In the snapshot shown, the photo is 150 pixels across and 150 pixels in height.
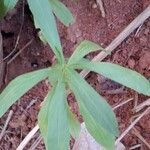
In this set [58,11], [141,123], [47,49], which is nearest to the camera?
[58,11]

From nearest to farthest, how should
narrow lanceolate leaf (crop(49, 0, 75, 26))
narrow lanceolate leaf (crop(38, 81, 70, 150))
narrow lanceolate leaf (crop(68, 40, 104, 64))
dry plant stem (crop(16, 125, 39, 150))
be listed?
1. narrow lanceolate leaf (crop(38, 81, 70, 150))
2. narrow lanceolate leaf (crop(68, 40, 104, 64))
3. narrow lanceolate leaf (crop(49, 0, 75, 26))
4. dry plant stem (crop(16, 125, 39, 150))

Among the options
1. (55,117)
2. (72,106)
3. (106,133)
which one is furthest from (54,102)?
(72,106)

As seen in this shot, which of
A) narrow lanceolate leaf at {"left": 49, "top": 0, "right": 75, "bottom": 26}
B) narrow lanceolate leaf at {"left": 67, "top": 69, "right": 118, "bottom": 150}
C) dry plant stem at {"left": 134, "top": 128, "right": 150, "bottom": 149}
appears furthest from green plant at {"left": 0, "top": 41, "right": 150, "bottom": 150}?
dry plant stem at {"left": 134, "top": 128, "right": 150, "bottom": 149}

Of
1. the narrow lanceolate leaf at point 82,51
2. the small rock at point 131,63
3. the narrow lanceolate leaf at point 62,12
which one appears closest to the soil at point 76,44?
the small rock at point 131,63

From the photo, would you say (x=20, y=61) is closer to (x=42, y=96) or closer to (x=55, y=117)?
(x=42, y=96)

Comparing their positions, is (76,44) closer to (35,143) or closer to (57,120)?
(35,143)

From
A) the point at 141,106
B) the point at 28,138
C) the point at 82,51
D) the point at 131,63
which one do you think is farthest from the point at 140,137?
the point at 82,51

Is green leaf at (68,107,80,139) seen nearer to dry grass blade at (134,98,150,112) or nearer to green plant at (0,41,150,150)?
green plant at (0,41,150,150)

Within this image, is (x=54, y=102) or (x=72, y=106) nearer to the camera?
(x=54, y=102)
